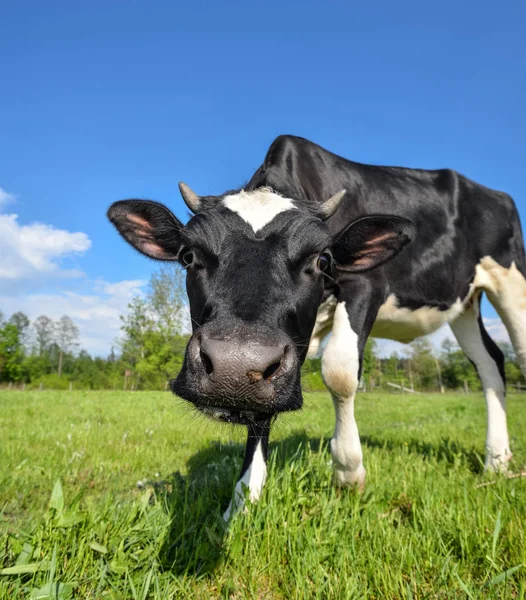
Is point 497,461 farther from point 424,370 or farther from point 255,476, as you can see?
point 424,370

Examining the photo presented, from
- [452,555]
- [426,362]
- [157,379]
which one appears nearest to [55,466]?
[452,555]

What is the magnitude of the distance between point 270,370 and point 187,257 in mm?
1378

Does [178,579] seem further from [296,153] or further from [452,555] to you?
[296,153]

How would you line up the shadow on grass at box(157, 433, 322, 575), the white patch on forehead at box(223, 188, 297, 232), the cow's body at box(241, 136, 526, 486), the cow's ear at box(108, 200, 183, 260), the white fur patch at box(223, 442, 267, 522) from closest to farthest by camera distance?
the shadow on grass at box(157, 433, 322, 575)
the white patch on forehead at box(223, 188, 297, 232)
the white fur patch at box(223, 442, 267, 522)
the cow's ear at box(108, 200, 183, 260)
the cow's body at box(241, 136, 526, 486)

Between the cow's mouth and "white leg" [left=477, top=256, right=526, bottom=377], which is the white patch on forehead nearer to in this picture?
the cow's mouth

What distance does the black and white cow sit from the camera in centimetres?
199

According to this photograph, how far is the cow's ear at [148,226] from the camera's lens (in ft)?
11.7

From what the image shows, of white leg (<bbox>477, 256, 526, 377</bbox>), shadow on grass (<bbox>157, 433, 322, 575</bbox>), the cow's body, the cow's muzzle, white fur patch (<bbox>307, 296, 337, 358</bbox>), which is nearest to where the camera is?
the cow's muzzle

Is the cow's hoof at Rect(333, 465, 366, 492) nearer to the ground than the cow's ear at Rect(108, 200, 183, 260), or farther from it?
nearer to the ground

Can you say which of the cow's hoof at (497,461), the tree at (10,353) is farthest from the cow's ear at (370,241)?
the tree at (10,353)

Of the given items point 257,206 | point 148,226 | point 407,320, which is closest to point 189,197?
point 148,226

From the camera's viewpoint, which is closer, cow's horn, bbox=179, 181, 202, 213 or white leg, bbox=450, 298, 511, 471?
cow's horn, bbox=179, 181, 202, 213

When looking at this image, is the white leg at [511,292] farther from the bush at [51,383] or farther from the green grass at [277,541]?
the bush at [51,383]

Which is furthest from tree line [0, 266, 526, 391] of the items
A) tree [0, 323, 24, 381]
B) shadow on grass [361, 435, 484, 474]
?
shadow on grass [361, 435, 484, 474]
